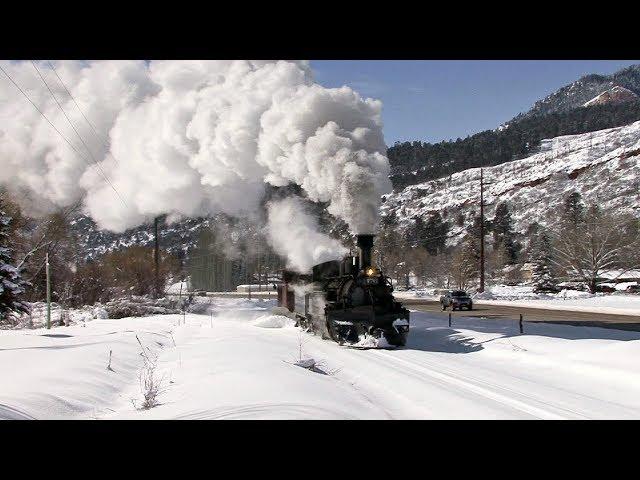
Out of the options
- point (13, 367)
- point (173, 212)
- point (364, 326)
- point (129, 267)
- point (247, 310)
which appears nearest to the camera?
point (13, 367)

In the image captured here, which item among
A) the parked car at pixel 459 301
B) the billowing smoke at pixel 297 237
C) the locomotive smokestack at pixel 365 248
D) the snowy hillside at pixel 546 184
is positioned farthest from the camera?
the snowy hillside at pixel 546 184

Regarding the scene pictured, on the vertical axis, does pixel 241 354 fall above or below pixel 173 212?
below

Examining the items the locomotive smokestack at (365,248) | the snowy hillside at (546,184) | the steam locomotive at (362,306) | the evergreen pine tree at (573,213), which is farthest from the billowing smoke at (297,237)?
the snowy hillside at (546,184)

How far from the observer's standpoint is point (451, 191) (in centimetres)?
16638

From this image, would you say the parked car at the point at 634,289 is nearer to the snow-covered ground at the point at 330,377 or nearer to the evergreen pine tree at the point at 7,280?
the snow-covered ground at the point at 330,377

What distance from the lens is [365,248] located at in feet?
66.8

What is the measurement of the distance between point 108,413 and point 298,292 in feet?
58.7

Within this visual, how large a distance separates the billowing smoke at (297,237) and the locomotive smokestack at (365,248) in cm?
629

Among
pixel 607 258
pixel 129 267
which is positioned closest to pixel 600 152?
pixel 607 258

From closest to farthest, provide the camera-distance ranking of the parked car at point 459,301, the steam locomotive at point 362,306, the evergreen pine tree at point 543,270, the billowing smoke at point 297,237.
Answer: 1. the steam locomotive at point 362,306
2. the billowing smoke at point 297,237
3. the parked car at point 459,301
4. the evergreen pine tree at point 543,270

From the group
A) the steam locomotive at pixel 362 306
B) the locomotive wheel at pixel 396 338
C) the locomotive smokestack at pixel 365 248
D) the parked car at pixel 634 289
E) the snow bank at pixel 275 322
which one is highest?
the locomotive smokestack at pixel 365 248

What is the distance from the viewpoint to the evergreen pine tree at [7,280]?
27.3 metres

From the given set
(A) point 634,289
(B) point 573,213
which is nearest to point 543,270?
(A) point 634,289

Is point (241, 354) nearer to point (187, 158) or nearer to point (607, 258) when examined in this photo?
point (187, 158)
